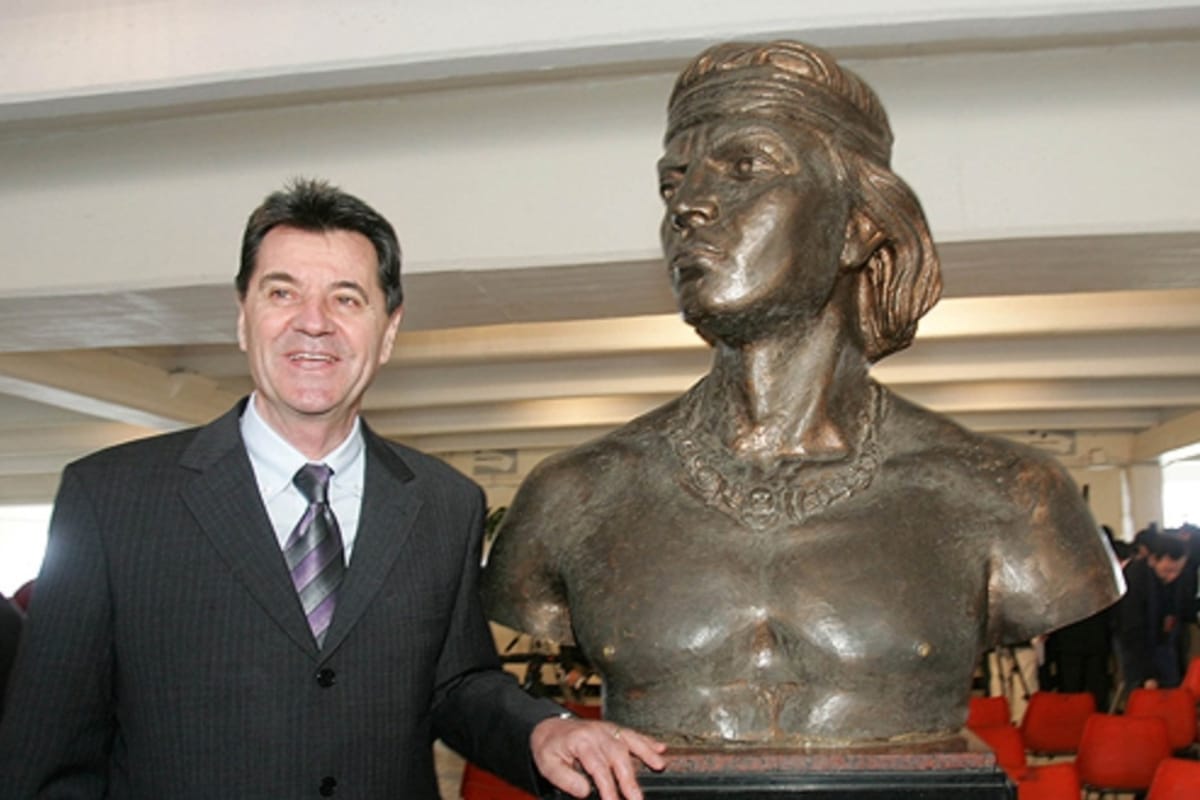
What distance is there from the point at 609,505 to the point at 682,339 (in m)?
6.16

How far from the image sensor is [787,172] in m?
2.53

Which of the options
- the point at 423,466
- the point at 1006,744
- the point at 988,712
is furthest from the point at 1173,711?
the point at 423,466

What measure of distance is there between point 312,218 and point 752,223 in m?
0.80

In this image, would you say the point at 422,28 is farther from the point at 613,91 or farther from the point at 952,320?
the point at 952,320

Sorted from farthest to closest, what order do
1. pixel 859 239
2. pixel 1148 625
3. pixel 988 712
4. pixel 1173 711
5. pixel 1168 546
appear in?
1. pixel 1168 546
2. pixel 1148 625
3. pixel 1173 711
4. pixel 988 712
5. pixel 859 239

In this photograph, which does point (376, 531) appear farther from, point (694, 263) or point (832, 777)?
point (832, 777)

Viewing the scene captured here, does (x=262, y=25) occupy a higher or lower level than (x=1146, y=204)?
higher

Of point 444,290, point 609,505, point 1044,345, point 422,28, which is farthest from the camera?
point 1044,345

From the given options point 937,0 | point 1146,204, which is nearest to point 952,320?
point 1146,204

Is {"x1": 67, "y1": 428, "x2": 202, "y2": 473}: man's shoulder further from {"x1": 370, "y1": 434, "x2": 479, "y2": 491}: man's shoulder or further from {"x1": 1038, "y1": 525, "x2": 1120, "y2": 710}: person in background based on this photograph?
{"x1": 1038, "y1": 525, "x2": 1120, "y2": 710}: person in background

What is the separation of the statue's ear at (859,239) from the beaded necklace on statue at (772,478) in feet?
0.93

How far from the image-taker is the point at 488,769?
2449mm

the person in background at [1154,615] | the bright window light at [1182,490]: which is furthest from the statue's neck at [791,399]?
the bright window light at [1182,490]

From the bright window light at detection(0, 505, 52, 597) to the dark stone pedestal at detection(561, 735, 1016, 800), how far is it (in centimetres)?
2107
